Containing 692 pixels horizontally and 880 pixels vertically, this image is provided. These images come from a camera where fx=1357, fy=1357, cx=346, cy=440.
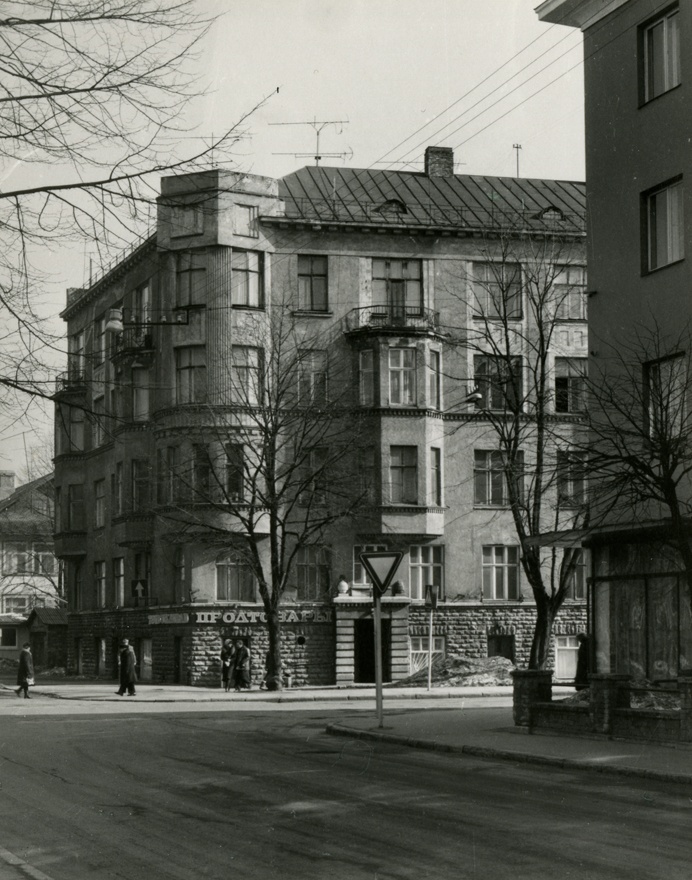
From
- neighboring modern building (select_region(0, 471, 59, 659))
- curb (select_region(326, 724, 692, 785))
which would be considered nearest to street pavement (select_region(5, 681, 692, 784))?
curb (select_region(326, 724, 692, 785))

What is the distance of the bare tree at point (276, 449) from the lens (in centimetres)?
4488

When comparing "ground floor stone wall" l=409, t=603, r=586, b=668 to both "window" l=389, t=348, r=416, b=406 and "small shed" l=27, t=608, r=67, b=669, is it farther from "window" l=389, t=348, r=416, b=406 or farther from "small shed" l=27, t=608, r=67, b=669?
"small shed" l=27, t=608, r=67, b=669

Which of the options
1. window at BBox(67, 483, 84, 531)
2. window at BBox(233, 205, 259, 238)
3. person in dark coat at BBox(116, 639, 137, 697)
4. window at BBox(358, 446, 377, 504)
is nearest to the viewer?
person in dark coat at BBox(116, 639, 137, 697)

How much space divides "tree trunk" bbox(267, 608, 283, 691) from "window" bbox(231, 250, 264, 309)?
11.8 metres

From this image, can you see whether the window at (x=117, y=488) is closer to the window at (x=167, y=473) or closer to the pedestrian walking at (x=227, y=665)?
the window at (x=167, y=473)

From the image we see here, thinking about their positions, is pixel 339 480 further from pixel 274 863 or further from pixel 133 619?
pixel 274 863

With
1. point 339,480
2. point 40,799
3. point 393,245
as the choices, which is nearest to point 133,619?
point 339,480

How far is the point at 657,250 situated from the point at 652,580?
19.8 ft

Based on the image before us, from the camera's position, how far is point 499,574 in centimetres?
5066

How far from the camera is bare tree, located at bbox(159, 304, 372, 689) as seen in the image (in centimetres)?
4488

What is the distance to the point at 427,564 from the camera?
4969cm

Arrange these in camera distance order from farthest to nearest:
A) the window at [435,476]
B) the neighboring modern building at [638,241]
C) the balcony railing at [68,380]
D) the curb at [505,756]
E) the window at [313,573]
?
the window at [435,476] → the window at [313,573] → the neighboring modern building at [638,241] → the curb at [505,756] → the balcony railing at [68,380]

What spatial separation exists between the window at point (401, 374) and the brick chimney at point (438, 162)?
429 inches

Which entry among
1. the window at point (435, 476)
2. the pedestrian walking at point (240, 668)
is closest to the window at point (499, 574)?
the window at point (435, 476)
